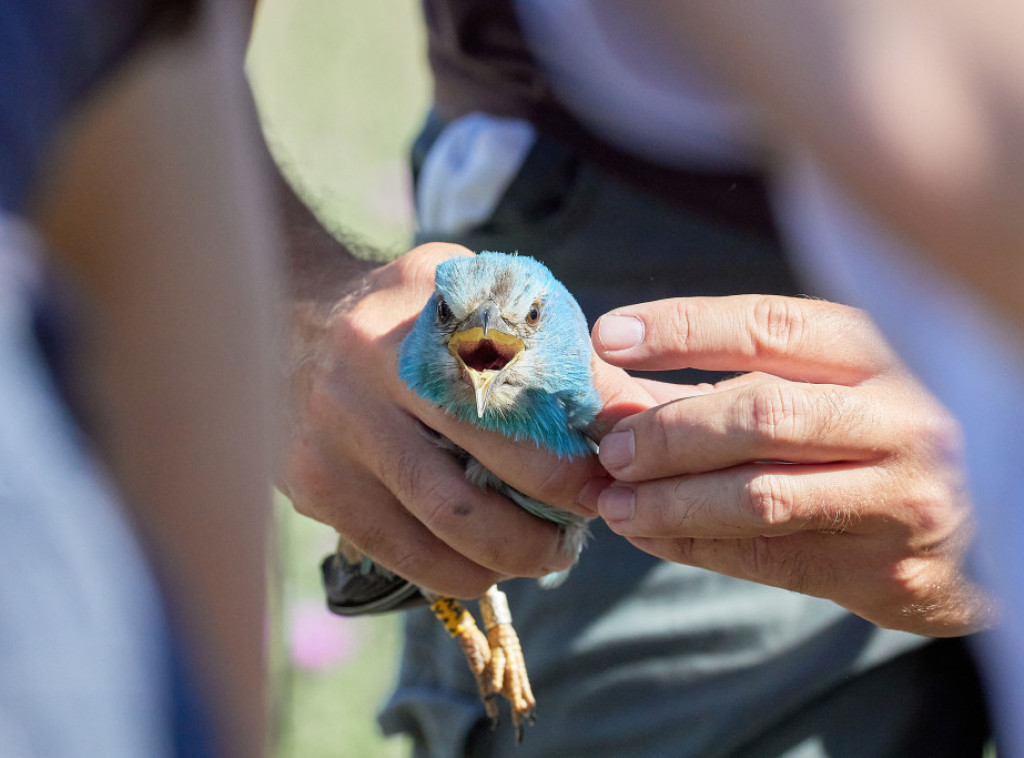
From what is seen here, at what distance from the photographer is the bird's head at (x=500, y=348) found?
5.66 ft

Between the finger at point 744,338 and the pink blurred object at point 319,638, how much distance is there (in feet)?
11.3

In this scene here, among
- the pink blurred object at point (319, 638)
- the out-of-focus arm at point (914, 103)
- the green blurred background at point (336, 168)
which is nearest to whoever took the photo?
the out-of-focus arm at point (914, 103)

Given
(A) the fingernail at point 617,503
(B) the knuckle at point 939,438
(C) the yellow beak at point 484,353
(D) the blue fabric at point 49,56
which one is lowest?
(A) the fingernail at point 617,503

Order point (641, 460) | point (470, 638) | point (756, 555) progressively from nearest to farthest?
1. point (641, 460)
2. point (756, 555)
3. point (470, 638)

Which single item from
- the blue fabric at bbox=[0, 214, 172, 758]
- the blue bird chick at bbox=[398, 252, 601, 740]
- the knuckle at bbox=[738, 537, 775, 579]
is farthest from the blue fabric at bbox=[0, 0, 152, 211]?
the knuckle at bbox=[738, 537, 775, 579]

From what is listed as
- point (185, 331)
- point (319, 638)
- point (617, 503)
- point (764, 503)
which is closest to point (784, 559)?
point (764, 503)

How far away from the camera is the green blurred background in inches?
145

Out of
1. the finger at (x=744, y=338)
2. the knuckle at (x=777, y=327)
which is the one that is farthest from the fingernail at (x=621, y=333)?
the knuckle at (x=777, y=327)

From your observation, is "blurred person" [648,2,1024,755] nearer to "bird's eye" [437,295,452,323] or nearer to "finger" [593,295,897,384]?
"finger" [593,295,897,384]

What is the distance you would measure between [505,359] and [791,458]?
567mm

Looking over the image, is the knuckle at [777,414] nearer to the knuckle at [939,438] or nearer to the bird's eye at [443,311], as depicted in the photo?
the knuckle at [939,438]

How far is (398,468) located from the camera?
6.55 ft

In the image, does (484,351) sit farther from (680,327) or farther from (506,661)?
(506,661)

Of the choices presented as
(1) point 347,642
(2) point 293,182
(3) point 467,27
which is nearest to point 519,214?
(3) point 467,27
